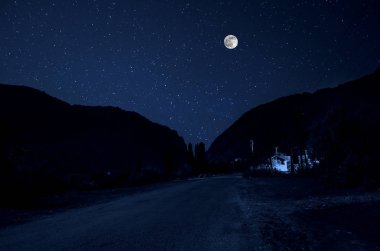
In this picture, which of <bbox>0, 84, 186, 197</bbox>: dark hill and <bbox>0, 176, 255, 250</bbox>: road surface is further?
<bbox>0, 84, 186, 197</bbox>: dark hill

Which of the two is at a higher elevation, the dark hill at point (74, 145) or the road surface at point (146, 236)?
the dark hill at point (74, 145)

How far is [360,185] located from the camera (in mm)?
18953

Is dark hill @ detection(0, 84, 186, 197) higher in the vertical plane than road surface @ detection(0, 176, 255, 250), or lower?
higher

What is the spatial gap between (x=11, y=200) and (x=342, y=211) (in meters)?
18.1

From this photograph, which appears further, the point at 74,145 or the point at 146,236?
the point at 74,145

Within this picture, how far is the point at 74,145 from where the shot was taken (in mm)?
96375

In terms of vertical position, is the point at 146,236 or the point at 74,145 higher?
the point at 74,145

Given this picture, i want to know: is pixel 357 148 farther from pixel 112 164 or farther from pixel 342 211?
pixel 112 164

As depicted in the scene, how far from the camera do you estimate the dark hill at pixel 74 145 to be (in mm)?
23094

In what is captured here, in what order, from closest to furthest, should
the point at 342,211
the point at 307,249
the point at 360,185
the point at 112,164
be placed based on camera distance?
1. the point at 307,249
2. the point at 342,211
3. the point at 360,185
4. the point at 112,164

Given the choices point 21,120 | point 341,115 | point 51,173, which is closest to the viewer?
point 341,115

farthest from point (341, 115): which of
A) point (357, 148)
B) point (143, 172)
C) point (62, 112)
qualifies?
point (62, 112)

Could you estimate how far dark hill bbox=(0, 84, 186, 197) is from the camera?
75.8 feet

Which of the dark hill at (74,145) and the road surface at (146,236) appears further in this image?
the dark hill at (74,145)
